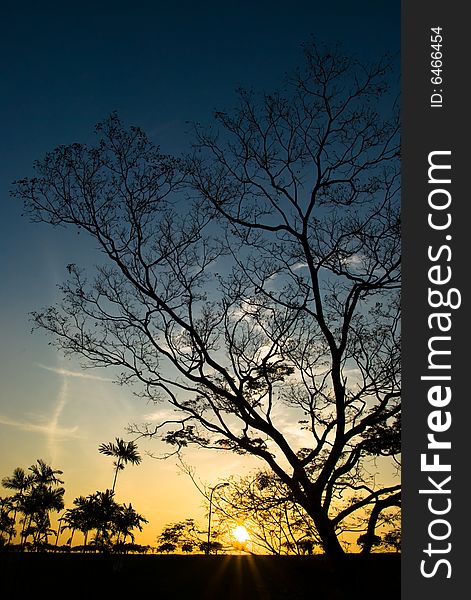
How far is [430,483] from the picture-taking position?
4039 millimetres

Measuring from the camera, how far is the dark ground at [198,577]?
9.80m

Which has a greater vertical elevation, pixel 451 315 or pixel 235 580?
pixel 451 315

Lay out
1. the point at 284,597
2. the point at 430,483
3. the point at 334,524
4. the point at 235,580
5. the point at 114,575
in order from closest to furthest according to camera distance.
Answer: the point at 430,483
the point at 334,524
the point at 284,597
the point at 235,580
the point at 114,575

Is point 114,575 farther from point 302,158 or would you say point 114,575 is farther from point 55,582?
point 302,158

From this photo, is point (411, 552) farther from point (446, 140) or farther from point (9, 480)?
point (9, 480)

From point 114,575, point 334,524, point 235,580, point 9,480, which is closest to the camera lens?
point 334,524

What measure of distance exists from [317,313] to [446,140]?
5.53m

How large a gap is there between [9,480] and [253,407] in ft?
103

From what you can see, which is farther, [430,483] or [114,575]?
[114,575]

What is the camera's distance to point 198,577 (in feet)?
63.9

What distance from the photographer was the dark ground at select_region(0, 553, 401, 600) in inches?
386

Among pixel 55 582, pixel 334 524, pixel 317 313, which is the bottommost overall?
pixel 55 582

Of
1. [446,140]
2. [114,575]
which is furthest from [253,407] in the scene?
[114,575]

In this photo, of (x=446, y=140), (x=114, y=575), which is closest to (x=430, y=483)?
(x=446, y=140)
